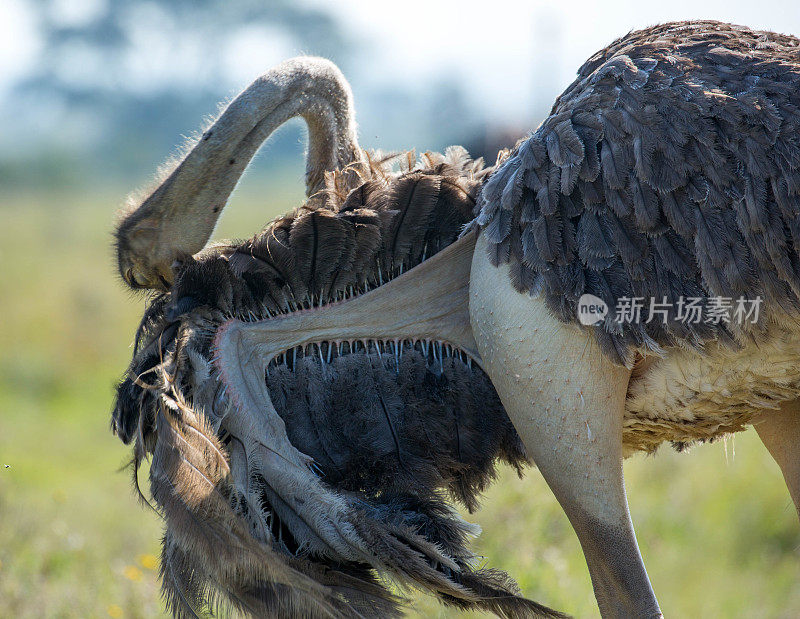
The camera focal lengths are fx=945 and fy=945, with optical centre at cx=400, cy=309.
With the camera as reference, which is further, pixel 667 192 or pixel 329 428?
pixel 329 428

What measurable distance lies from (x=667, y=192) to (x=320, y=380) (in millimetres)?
1083

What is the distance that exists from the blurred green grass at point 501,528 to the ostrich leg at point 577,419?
50 centimetres

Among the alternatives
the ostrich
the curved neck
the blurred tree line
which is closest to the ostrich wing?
the ostrich

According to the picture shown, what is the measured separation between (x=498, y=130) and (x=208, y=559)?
13.7ft

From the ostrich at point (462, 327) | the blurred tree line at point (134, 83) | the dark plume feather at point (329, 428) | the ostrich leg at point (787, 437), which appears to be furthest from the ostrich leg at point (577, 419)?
the blurred tree line at point (134, 83)

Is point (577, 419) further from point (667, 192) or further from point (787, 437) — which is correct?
point (787, 437)

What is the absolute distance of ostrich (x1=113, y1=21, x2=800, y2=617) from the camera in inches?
85.7

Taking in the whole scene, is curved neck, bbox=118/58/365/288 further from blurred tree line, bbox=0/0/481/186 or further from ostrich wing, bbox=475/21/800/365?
blurred tree line, bbox=0/0/481/186

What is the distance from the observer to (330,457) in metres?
2.66

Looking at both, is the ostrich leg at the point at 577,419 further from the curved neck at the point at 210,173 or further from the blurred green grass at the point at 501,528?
the curved neck at the point at 210,173

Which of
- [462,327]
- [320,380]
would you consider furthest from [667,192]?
[320,380]

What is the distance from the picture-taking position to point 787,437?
9.75 ft

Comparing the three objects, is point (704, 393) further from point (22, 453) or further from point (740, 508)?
point (22, 453)

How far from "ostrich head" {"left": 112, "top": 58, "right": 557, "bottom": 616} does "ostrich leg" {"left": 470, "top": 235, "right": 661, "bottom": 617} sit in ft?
0.81
